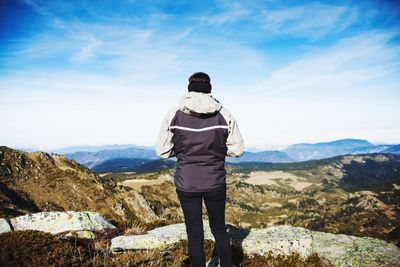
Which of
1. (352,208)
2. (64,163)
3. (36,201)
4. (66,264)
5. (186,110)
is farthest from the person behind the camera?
(352,208)

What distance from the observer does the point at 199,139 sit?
18.2 feet

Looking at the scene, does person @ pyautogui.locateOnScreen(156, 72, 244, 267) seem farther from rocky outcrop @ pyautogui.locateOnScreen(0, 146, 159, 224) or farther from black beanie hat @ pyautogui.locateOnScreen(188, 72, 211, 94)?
rocky outcrop @ pyautogui.locateOnScreen(0, 146, 159, 224)

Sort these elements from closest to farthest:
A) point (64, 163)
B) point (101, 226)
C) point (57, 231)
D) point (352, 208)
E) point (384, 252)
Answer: point (384, 252) → point (57, 231) → point (101, 226) → point (64, 163) → point (352, 208)

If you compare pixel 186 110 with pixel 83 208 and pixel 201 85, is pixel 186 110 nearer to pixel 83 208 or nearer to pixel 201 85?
pixel 201 85

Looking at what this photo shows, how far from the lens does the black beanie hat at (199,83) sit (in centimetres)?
581

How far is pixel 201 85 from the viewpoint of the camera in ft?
19.1

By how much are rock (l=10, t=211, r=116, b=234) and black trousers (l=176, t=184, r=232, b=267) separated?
17.5ft

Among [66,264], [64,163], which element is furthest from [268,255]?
[64,163]

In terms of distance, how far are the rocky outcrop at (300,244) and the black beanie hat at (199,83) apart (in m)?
5.14

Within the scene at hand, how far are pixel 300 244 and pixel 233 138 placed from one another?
215 inches

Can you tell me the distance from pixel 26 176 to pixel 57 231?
30522mm

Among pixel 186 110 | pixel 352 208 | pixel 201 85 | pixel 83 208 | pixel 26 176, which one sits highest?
pixel 201 85

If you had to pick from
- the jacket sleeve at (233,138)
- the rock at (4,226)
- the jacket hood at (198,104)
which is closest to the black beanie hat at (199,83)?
the jacket hood at (198,104)

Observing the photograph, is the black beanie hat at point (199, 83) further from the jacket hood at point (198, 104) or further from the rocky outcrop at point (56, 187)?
the rocky outcrop at point (56, 187)
